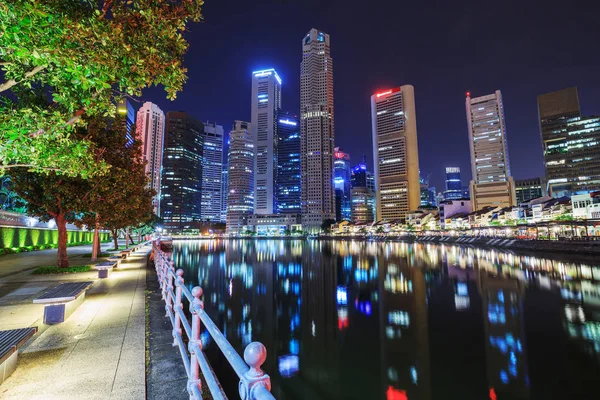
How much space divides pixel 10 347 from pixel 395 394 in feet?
25.9

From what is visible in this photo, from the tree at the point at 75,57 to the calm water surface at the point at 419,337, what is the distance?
A: 7.34 metres

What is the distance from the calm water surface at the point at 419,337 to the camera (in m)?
7.86

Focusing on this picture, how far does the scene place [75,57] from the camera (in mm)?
5074

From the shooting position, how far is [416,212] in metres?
160

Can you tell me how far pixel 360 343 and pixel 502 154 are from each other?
205201 millimetres

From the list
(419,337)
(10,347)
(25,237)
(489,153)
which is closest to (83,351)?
(10,347)

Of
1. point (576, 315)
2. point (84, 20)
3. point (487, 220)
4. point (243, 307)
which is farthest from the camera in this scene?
point (487, 220)

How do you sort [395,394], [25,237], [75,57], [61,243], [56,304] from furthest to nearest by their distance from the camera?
[25,237] → [61,243] → [395,394] → [56,304] → [75,57]

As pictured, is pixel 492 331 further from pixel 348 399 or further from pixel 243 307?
pixel 243 307

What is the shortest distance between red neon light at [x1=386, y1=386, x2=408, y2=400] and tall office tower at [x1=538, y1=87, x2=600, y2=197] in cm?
A: 19476

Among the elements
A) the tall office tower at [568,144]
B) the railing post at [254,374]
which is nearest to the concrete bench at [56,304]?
the railing post at [254,374]

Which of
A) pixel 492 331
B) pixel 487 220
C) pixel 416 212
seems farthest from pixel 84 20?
pixel 416 212

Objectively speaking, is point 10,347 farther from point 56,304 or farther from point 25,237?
point 25,237

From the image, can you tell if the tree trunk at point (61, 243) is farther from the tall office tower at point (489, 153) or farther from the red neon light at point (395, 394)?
the tall office tower at point (489, 153)
